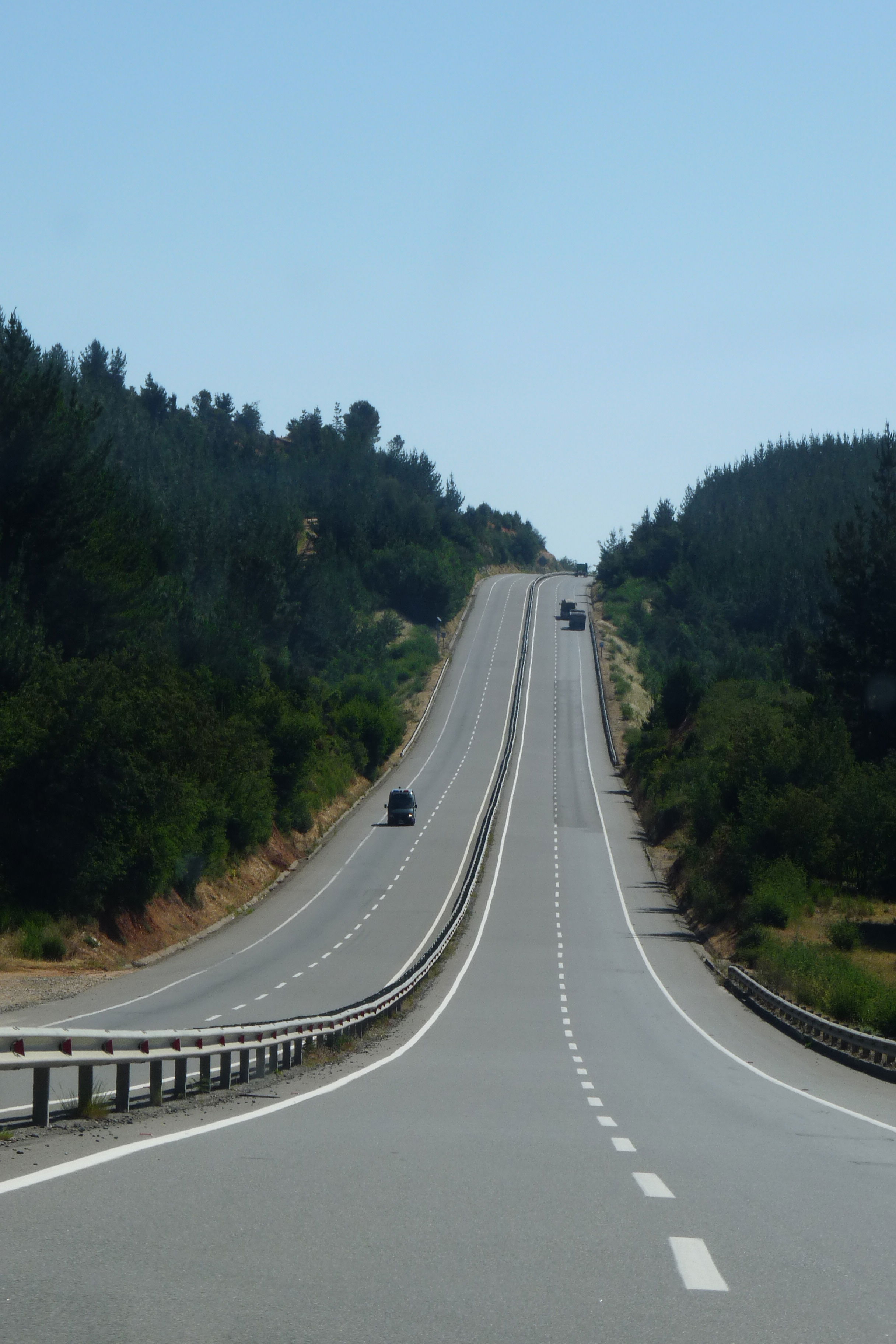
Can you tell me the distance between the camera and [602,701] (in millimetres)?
106812

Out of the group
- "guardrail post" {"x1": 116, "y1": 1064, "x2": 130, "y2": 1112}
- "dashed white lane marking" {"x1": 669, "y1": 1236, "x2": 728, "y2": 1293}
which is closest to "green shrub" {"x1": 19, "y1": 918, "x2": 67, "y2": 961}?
"guardrail post" {"x1": 116, "y1": 1064, "x2": 130, "y2": 1112}

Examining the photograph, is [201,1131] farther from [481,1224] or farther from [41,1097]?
[481,1224]

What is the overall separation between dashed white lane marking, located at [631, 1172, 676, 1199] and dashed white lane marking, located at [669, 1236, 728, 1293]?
1.22 meters

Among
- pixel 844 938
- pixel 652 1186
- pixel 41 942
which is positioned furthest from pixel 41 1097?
pixel 844 938

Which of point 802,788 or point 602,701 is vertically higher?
point 602,701

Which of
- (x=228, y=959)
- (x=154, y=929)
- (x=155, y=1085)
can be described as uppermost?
(x=155, y=1085)

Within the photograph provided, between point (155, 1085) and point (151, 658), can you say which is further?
point (151, 658)

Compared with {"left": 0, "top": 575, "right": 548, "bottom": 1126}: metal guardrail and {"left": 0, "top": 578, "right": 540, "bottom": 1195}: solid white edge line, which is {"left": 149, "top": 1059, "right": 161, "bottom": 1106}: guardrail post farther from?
{"left": 0, "top": 578, "right": 540, "bottom": 1195}: solid white edge line

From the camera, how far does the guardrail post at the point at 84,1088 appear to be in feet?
32.9

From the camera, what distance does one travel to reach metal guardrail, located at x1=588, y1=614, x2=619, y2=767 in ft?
300

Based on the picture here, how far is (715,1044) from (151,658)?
3008 centimetres

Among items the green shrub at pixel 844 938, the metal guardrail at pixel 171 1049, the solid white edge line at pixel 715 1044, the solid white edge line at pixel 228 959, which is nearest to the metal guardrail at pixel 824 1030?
the solid white edge line at pixel 715 1044

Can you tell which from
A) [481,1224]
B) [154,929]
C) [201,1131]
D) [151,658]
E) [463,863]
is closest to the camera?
[481,1224]

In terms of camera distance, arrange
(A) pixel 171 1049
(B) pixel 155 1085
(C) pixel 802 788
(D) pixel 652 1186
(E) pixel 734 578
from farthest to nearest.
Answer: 1. (E) pixel 734 578
2. (C) pixel 802 788
3. (A) pixel 171 1049
4. (B) pixel 155 1085
5. (D) pixel 652 1186
